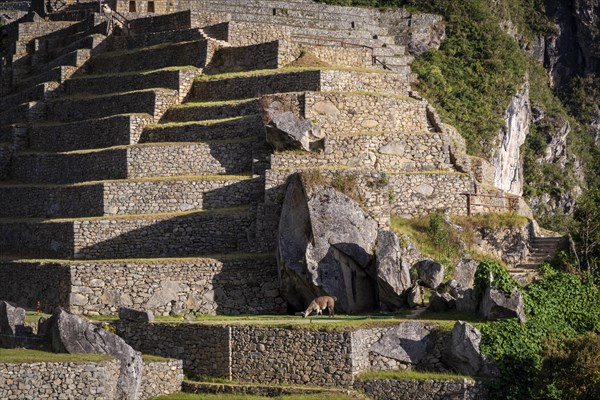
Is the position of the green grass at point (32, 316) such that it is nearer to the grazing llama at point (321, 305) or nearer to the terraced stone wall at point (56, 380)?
the terraced stone wall at point (56, 380)

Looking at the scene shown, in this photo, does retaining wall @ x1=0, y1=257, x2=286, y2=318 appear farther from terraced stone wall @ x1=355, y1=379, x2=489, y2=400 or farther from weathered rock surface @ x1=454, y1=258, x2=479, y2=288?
terraced stone wall @ x1=355, y1=379, x2=489, y2=400

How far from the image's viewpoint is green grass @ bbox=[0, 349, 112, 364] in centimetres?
4438

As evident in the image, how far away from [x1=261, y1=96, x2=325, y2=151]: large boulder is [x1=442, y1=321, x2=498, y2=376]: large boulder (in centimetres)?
1069

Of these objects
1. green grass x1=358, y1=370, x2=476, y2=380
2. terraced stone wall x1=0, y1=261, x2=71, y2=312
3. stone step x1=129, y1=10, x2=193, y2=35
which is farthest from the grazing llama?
stone step x1=129, y1=10, x2=193, y2=35

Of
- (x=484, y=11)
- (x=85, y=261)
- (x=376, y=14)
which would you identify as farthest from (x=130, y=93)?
(x=484, y=11)

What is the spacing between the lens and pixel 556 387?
45219 mm

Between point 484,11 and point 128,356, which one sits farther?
point 484,11

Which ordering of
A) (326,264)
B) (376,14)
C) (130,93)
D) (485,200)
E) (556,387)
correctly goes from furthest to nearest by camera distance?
(376,14)
(130,93)
(485,200)
(326,264)
(556,387)

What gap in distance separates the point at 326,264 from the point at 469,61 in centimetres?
3484

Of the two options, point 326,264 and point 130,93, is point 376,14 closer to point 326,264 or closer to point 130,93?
point 130,93

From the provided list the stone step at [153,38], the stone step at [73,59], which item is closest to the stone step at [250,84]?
the stone step at [153,38]

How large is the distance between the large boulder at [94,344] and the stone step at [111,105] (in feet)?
47.8

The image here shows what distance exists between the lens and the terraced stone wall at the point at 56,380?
4375 cm

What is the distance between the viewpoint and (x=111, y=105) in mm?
61219
